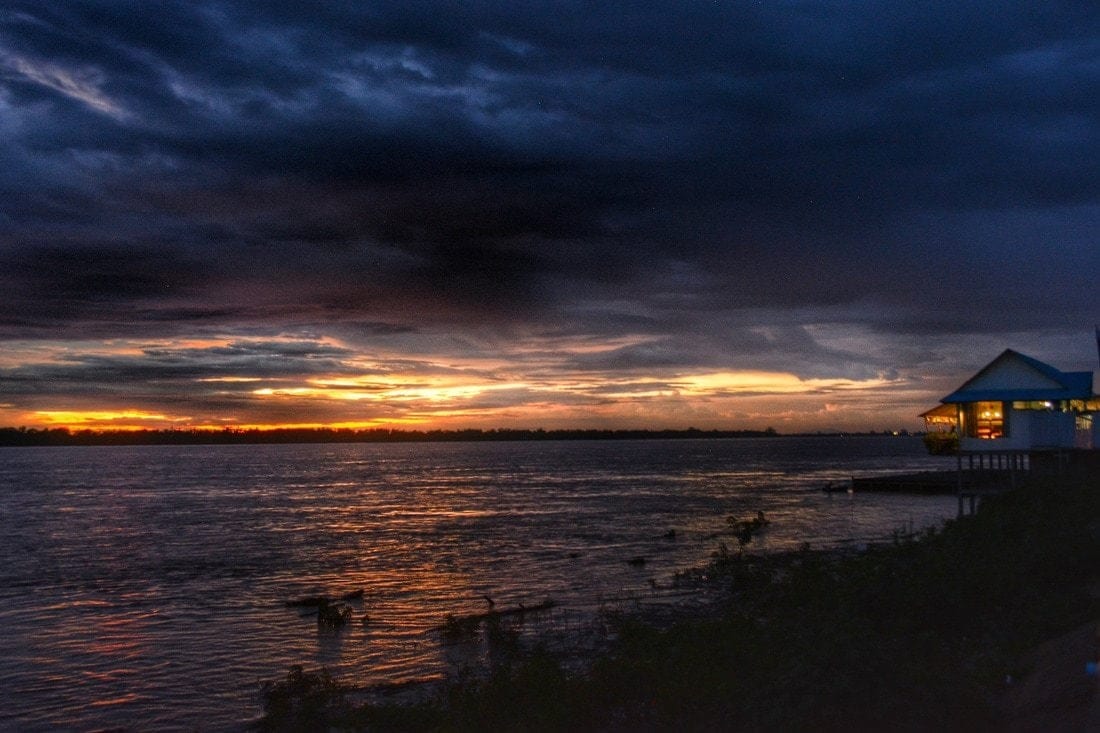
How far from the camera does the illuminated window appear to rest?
4488 centimetres

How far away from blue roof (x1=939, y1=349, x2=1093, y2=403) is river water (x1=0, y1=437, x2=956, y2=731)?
7.46m

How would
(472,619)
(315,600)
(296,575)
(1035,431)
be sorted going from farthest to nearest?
(1035,431) < (296,575) < (315,600) < (472,619)

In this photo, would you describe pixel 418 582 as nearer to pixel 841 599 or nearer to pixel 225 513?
pixel 841 599

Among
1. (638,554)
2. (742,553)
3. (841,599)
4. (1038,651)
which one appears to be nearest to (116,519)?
(638,554)

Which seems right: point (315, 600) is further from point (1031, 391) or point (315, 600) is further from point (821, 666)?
point (1031, 391)

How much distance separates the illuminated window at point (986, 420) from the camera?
44.9 meters

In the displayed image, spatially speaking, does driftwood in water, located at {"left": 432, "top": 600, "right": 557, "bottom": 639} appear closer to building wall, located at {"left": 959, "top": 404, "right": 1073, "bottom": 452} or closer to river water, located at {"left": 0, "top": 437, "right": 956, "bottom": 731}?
river water, located at {"left": 0, "top": 437, "right": 956, "bottom": 731}

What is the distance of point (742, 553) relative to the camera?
115ft

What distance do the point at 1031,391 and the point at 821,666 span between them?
38.2m

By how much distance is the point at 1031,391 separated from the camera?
43.8m

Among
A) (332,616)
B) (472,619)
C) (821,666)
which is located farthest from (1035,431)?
(821,666)

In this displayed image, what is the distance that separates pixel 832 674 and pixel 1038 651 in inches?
162

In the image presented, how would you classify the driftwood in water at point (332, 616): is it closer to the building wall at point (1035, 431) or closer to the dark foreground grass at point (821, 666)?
the dark foreground grass at point (821, 666)

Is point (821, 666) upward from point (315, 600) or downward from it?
upward
